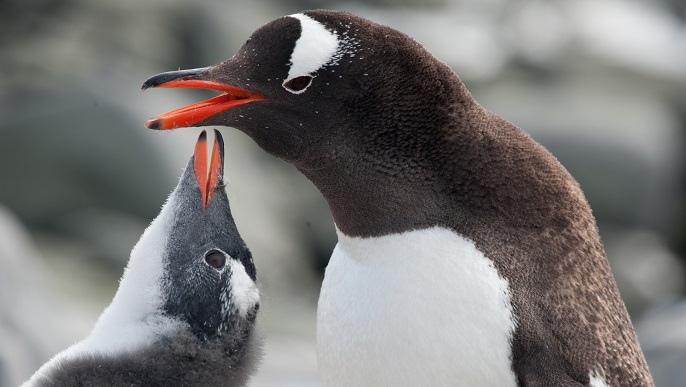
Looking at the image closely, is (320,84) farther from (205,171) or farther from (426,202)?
(205,171)

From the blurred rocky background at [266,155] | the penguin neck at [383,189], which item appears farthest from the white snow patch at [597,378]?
the blurred rocky background at [266,155]

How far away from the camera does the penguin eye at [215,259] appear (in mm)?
3039

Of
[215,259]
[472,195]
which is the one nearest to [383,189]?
[472,195]

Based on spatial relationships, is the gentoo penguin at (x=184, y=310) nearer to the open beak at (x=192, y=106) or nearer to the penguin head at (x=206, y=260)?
the penguin head at (x=206, y=260)

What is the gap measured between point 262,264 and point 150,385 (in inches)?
163

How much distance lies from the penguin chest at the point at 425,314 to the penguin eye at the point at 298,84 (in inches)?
15.9

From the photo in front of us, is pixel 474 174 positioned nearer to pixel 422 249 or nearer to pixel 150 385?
pixel 422 249

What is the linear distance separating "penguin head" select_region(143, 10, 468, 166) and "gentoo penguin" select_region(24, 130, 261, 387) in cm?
29

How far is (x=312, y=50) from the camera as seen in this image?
8.50ft

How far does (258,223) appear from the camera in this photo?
7215mm

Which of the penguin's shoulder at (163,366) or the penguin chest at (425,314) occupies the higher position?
the penguin chest at (425,314)

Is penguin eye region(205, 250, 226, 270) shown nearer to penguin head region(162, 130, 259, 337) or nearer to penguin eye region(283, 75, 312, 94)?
penguin head region(162, 130, 259, 337)

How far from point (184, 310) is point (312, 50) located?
814mm

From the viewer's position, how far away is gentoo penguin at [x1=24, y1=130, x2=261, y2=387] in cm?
289
